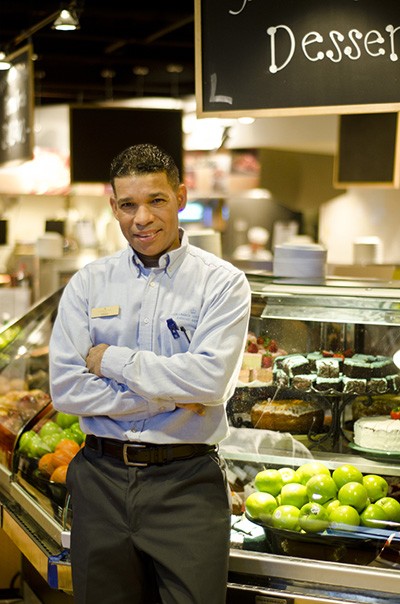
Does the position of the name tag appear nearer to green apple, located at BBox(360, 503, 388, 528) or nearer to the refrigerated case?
the refrigerated case

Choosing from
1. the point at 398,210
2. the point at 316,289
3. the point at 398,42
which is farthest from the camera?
the point at 398,210

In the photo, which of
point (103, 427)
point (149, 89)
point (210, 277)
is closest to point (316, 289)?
A: point (210, 277)

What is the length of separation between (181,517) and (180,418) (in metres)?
0.30

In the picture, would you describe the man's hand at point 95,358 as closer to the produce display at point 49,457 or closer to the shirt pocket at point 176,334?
the shirt pocket at point 176,334

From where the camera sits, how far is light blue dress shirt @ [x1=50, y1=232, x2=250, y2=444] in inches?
102

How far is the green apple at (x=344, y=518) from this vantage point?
299cm

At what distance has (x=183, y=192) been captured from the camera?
9.20 feet

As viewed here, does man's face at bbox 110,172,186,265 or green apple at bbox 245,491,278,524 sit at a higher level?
man's face at bbox 110,172,186,265

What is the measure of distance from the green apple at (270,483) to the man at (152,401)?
0.49 m

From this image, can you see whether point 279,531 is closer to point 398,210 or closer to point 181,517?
point 181,517

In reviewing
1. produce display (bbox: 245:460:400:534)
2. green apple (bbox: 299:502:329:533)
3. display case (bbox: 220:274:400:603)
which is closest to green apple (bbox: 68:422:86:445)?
Answer: display case (bbox: 220:274:400:603)

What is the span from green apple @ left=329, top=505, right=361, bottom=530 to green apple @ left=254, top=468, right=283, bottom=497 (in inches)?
9.9

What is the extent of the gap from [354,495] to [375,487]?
0.37 ft

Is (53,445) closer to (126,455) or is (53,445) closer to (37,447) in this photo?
(37,447)
